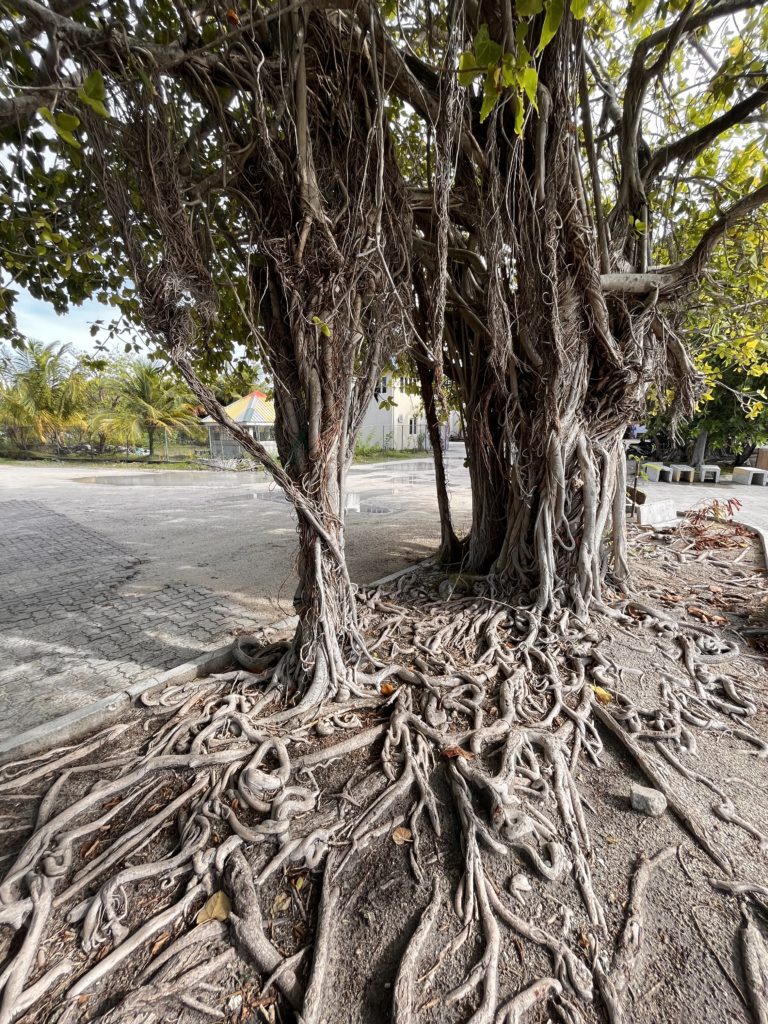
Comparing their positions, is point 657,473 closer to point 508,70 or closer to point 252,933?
point 508,70

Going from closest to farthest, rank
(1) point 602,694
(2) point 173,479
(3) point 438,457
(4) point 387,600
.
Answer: (1) point 602,694 → (4) point 387,600 → (3) point 438,457 → (2) point 173,479

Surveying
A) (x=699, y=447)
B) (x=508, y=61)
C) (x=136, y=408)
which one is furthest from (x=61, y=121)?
(x=136, y=408)

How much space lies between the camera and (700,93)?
4.31 m

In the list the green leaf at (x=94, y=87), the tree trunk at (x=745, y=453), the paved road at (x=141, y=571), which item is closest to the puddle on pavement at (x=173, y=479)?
the paved road at (x=141, y=571)

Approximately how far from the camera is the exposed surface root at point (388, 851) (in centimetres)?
138

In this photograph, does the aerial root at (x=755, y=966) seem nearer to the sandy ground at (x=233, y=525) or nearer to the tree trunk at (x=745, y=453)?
the sandy ground at (x=233, y=525)

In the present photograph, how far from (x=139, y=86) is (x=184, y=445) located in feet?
97.0

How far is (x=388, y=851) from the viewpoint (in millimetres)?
1828

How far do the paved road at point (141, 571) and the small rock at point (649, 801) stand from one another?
303 centimetres

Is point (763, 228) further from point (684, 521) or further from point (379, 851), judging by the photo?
point (379, 851)

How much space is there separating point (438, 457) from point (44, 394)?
24587 millimetres

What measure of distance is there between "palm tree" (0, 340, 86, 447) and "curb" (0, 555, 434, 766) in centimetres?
2422

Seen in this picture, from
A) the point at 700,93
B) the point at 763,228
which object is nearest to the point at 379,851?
the point at 763,228

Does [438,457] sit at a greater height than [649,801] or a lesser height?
greater
